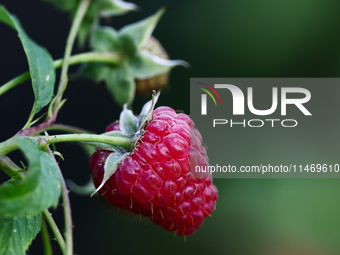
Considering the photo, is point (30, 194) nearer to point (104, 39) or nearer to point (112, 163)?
point (112, 163)

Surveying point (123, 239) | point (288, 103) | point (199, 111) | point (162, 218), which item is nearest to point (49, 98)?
point (162, 218)

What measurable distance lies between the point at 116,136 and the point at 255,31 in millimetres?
1324

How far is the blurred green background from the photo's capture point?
1.39m

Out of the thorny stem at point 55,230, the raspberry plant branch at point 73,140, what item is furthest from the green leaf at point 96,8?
the thorny stem at point 55,230

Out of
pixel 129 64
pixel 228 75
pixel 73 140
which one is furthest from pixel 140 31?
pixel 228 75

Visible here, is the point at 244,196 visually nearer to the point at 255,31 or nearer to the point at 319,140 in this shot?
the point at 319,140

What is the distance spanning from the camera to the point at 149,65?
30.3 inches

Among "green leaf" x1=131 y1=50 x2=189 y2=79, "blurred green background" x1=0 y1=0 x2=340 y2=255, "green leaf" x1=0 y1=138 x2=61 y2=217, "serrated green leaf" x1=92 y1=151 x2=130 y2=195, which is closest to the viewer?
"green leaf" x1=0 y1=138 x2=61 y2=217

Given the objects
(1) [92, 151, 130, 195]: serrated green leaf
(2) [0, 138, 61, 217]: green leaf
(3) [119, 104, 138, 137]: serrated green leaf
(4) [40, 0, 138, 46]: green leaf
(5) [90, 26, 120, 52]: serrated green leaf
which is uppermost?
(4) [40, 0, 138, 46]: green leaf

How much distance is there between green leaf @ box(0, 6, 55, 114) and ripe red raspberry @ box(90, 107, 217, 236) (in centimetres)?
11

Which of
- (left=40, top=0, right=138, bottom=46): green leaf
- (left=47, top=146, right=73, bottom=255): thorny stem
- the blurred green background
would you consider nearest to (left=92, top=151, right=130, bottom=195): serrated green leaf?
(left=47, top=146, right=73, bottom=255): thorny stem

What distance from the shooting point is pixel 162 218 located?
54cm

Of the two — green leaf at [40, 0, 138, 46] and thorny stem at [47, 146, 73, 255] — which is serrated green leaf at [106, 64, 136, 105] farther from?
thorny stem at [47, 146, 73, 255]

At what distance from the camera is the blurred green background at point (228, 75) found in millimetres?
1390
